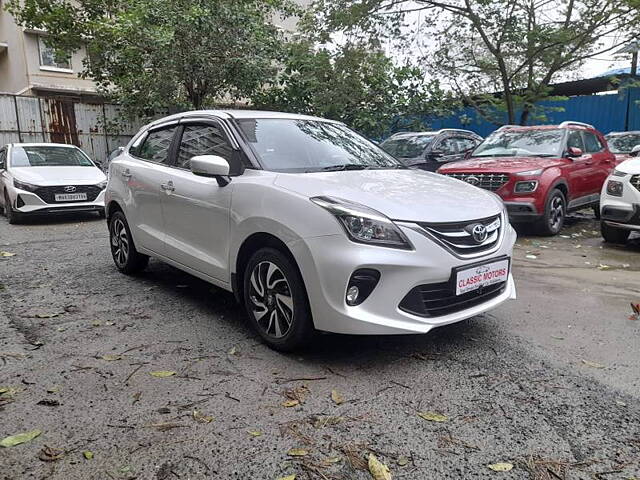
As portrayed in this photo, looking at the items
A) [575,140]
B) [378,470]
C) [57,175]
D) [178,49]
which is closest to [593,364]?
[378,470]

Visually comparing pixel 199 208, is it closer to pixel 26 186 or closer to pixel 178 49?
pixel 26 186

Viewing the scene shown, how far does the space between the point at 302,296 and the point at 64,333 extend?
6.50 feet

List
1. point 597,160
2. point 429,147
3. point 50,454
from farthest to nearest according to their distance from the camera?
point 429,147
point 597,160
point 50,454

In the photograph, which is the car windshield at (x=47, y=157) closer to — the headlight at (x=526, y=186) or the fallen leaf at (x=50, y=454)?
the headlight at (x=526, y=186)

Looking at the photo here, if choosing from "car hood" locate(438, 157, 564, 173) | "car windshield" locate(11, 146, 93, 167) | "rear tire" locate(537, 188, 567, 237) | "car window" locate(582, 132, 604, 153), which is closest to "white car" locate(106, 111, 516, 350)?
"car hood" locate(438, 157, 564, 173)

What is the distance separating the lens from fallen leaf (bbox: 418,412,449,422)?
2.62 metres

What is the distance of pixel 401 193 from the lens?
3.34 m

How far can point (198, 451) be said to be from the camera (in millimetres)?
2365

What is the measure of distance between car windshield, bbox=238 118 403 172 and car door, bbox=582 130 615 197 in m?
5.86

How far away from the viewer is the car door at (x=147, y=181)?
15.0ft

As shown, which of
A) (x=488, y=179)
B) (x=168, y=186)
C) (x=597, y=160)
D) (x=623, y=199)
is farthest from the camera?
(x=597, y=160)

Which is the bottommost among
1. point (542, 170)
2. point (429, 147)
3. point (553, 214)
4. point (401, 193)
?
point (553, 214)

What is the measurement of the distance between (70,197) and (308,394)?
26.2 ft

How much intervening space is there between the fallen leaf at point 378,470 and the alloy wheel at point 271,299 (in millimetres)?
1143
